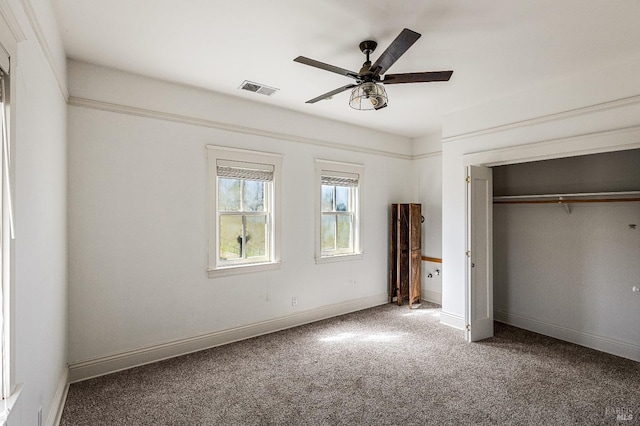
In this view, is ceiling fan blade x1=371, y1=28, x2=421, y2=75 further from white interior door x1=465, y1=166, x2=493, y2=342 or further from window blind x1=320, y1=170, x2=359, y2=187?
window blind x1=320, y1=170, x2=359, y2=187

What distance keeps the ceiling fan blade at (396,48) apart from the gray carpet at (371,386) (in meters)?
2.58

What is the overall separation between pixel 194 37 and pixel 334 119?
251 cm

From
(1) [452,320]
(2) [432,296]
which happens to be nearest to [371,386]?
(1) [452,320]

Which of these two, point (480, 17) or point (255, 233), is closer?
point (480, 17)

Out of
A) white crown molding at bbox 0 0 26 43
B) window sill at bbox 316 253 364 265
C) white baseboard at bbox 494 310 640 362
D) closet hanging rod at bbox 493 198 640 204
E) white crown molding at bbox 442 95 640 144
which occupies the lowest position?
white baseboard at bbox 494 310 640 362

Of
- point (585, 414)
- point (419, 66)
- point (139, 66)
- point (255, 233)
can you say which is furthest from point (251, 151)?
point (585, 414)

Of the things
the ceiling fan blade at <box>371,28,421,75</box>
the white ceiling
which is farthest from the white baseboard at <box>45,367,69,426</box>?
the ceiling fan blade at <box>371,28,421,75</box>

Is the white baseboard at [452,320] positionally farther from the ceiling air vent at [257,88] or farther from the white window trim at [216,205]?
the ceiling air vent at [257,88]

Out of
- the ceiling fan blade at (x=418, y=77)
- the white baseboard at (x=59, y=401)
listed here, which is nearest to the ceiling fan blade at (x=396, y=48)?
the ceiling fan blade at (x=418, y=77)

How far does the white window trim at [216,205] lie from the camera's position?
3.71 m

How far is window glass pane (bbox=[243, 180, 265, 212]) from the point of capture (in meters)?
4.08

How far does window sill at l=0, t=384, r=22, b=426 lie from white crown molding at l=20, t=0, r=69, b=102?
6.06ft

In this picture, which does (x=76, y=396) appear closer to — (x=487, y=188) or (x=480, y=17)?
(x=480, y=17)

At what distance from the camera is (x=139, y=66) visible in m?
3.09
